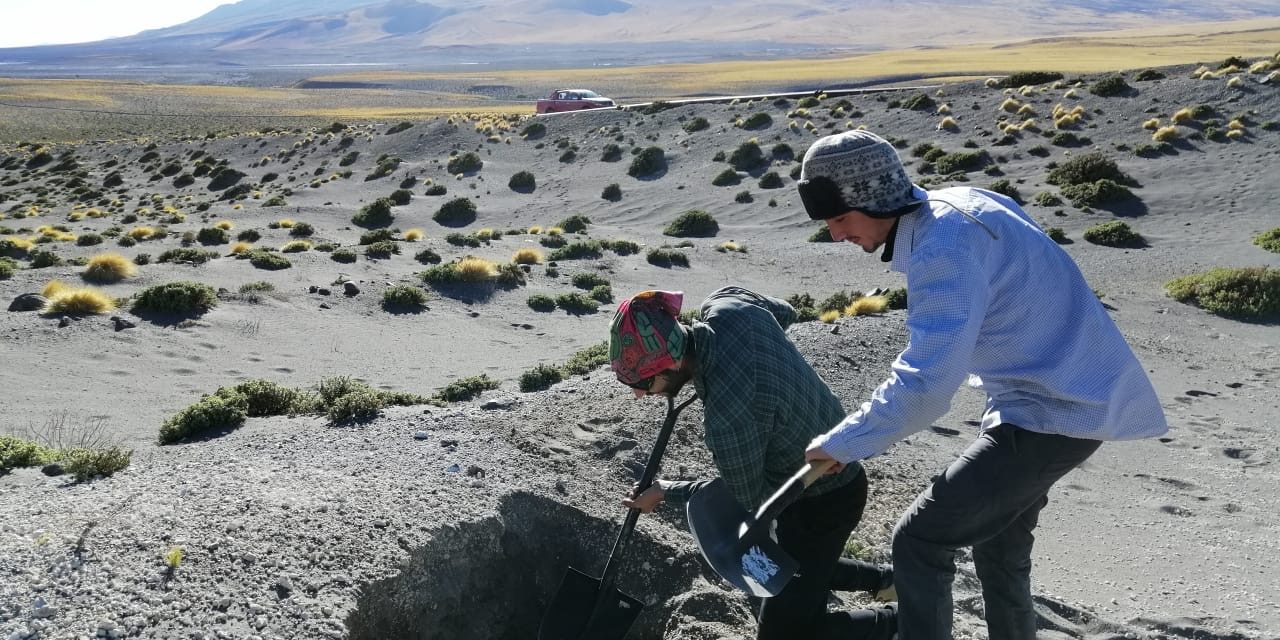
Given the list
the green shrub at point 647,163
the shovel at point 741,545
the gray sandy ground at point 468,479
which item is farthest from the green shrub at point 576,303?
the green shrub at point 647,163

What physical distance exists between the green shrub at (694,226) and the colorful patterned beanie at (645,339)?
20547mm

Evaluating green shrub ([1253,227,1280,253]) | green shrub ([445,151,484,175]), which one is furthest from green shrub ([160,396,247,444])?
green shrub ([445,151,484,175])

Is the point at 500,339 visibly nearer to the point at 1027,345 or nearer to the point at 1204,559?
the point at 1204,559

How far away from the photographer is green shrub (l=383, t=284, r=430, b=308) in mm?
14531

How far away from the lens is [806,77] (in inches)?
3445

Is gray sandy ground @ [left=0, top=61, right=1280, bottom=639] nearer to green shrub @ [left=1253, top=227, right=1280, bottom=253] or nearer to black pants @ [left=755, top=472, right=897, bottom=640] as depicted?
→ green shrub @ [left=1253, top=227, right=1280, bottom=253]

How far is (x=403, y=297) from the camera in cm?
1457

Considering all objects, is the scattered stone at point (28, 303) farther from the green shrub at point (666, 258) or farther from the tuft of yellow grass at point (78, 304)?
the green shrub at point (666, 258)

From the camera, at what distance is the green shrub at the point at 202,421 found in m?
7.08

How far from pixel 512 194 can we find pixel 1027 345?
96.5 feet

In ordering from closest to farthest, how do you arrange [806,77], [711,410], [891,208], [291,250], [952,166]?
[891,208] → [711,410] → [291,250] → [952,166] → [806,77]

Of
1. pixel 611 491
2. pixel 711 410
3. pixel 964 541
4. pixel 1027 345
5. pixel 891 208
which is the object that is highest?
pixel 891 208

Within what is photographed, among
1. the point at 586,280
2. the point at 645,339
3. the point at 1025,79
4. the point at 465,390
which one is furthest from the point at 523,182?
the point at 645,339

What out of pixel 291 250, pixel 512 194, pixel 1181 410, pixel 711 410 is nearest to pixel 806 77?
pixel 512 194
